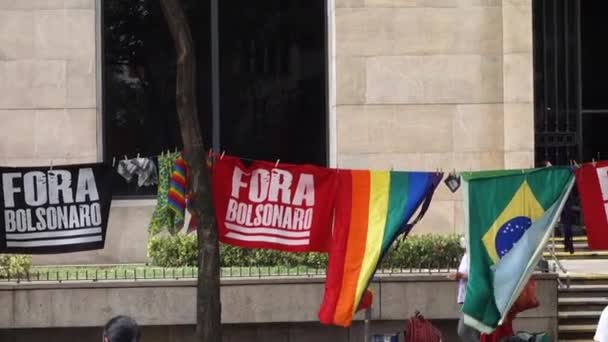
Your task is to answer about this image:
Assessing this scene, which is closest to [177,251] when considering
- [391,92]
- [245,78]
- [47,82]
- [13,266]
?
[13,266]

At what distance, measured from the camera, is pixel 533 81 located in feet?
64.9

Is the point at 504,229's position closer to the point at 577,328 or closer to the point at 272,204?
the point at 272,204

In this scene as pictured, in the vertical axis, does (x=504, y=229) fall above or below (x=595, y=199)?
below

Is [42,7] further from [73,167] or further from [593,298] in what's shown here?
[593,298]

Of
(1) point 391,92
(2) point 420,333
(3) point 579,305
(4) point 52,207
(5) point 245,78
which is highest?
(5) point 245,78

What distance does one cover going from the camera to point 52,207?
41.7 ft

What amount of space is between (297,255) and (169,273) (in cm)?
177

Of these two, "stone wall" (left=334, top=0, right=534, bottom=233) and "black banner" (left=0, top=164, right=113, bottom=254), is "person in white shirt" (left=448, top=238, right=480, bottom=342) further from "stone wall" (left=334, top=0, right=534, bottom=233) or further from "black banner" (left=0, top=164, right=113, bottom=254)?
"stone wall" (left=334, top=0, right=534, bottom=233)

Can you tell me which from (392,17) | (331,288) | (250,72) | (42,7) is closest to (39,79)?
(42,7)

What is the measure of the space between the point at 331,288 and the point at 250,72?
8115mm

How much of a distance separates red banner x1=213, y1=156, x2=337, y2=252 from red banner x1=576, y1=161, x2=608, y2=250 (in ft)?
8.10

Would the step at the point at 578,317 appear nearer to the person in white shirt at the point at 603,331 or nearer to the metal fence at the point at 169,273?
the metal fence at the point at 169,273

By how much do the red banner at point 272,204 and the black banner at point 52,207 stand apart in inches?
55.3

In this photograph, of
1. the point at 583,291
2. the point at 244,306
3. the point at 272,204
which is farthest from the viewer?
the point at 583,291
